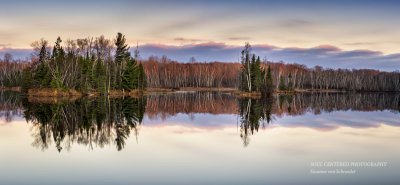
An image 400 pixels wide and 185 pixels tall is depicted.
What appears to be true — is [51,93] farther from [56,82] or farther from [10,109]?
[10,109]

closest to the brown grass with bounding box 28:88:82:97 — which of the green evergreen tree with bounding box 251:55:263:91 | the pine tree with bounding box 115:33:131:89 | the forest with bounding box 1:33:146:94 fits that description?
the forest with bounding box 1:33:146:94

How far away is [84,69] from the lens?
52.1 m

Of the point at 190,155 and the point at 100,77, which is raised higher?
the point at 100,77

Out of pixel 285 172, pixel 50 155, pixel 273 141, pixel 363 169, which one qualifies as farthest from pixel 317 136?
pixel 50 155

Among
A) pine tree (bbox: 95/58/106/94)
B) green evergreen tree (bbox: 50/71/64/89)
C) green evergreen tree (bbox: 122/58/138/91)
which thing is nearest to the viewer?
green evergreen tree (bbox: 50/71/64/89)

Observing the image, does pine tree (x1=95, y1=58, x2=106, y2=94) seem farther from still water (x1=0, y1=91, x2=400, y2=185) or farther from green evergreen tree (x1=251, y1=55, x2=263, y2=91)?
still water (x1=0, y1=91, x2=400, y2=185)

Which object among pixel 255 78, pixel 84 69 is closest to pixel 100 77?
pixel 84 69

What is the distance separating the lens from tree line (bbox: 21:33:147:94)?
46969 millimetres

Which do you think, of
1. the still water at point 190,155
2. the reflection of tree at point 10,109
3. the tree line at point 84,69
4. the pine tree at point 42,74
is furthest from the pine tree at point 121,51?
the still water at point 190,155

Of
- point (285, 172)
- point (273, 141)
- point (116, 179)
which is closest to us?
point (116, 179)

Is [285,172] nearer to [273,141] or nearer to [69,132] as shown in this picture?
[273,141]

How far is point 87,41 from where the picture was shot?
57.4 meters

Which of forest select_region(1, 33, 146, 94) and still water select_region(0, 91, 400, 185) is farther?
forest select_region(1, 33, 146, 94)

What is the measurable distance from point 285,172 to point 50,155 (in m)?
8.26
